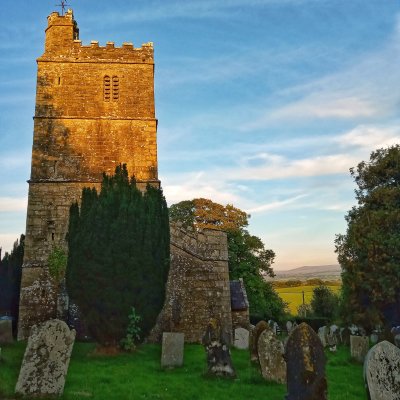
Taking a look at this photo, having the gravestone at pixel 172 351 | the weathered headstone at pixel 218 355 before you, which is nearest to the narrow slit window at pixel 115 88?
the gravestone at pixel 172 351

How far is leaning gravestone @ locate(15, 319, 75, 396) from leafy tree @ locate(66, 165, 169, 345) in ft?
14.8

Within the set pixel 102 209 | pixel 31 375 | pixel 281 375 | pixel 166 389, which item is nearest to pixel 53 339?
pixel 31 375

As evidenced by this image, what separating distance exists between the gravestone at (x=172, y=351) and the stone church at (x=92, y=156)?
534 centimetres

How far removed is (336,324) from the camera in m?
20.4

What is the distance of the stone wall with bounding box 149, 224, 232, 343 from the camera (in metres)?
16.2

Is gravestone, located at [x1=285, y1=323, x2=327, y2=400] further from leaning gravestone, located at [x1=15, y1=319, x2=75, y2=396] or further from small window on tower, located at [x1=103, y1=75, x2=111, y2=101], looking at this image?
small window on tower, located at [x1=103, y1=75, x2=111, y2=101]

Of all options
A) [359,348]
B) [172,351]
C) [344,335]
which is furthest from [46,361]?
[344,335]

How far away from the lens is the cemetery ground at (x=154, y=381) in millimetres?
7422

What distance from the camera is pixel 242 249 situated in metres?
32.7

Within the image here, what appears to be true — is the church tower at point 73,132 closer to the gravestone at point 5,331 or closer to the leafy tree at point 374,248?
the gravestone at point 5,331

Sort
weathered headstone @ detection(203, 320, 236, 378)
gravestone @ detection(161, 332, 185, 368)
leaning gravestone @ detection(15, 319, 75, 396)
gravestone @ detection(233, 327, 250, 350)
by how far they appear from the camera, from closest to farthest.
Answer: leaning gravestone @ detection(15, 319, 75, 396)
weathered headstone @ detection(203, 320, 236, 378)
gravestone @ detection(161, 332, 185, 368)
gravestone @ detection(233, 327, 250, 350)

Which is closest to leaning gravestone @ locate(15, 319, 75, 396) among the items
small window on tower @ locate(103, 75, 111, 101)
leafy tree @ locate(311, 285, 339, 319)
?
small window on tower @ locate(103, 75, 111, 101)

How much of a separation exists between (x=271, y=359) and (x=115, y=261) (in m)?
5.40

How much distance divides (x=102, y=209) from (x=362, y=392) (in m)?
8.31
